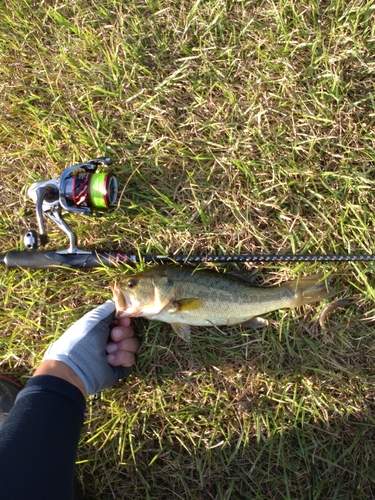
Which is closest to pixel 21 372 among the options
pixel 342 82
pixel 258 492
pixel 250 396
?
pixel 250 396

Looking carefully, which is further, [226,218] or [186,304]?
[226,218]

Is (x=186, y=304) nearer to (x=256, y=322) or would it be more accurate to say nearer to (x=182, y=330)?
(x=182, y=330)

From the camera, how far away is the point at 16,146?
3.32 m

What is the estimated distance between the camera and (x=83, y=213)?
2842 mm

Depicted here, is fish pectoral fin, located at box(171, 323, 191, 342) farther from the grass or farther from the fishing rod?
the fishing rod

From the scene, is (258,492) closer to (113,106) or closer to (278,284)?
(278,284)

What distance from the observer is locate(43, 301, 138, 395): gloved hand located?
9.53 feet

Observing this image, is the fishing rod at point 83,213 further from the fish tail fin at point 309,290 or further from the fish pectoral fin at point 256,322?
the fish pectoral fin at point 256,322

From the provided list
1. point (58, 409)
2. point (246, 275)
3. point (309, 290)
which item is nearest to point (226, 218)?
point (246, 275)

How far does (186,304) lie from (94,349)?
0.78 meters

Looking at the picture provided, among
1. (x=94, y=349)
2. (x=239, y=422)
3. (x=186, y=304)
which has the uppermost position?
(x=186, y=304)

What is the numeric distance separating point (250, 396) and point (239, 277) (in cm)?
89

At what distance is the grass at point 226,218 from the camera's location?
2982 mm

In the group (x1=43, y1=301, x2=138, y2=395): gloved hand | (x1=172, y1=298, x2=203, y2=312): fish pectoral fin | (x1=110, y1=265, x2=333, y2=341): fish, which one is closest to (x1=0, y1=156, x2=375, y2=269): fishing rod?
(x1=110, y1=265, x2=333, y2=341): fish
